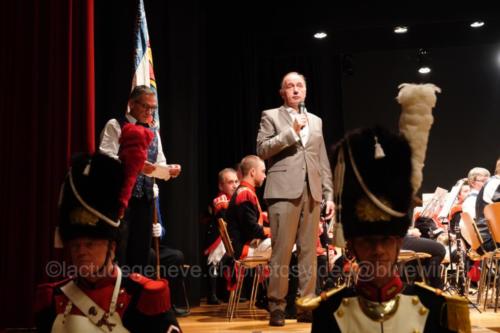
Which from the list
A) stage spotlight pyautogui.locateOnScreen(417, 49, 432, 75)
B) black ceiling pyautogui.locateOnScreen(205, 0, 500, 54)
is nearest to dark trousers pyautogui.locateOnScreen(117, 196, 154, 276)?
black ceiling pyautogui.locateOnScreen(205, 0, 500, 54)

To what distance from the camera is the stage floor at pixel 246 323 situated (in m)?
4.65

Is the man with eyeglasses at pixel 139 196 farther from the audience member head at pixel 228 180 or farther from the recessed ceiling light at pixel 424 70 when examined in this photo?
the recessed ceiling light at pixel 424 70

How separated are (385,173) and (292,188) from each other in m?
2.66

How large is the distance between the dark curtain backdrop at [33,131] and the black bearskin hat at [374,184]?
266 centimetres

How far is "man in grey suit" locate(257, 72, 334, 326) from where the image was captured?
4781mm

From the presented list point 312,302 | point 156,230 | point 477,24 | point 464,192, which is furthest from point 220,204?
point 312,302

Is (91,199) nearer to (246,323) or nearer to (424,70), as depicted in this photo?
(246,323)

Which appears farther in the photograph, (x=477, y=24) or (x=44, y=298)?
(x=477, y=24)

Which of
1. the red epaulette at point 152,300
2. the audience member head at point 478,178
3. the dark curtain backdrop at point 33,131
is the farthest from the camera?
the audience member head at point 478,178

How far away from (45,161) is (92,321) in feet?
7.94

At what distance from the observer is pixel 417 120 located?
2160 mm

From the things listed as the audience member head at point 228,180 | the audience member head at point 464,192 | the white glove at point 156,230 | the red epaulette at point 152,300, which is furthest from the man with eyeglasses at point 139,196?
the audience member head at point 464,192

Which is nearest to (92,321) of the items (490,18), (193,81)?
(193,81)

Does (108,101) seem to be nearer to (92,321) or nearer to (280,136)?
(280,136)
